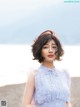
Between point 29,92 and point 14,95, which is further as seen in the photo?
point 14,95

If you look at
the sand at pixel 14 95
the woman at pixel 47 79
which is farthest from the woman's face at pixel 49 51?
the sand at pixel 14 95

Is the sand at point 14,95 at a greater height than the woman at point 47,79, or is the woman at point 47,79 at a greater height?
the woman at point 47,79

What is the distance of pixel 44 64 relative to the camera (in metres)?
1.63

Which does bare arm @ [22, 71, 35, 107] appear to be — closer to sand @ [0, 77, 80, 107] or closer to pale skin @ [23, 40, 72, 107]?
pale skin @ [23, 40, 72, 107]

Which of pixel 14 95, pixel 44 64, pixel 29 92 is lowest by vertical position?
pixel 14 95

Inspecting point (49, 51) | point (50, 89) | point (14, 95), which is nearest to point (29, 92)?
point (50, 89)

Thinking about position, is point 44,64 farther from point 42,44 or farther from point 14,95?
point 14,95

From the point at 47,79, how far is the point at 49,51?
127 mm

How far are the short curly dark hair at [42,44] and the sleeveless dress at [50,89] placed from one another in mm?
73

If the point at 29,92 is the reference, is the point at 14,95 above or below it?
below

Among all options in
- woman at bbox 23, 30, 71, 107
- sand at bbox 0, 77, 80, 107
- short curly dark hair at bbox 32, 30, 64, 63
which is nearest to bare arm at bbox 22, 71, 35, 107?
woman at bbox 23, 30, 71, 107

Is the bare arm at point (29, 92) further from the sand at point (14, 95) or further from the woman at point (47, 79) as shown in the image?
the sand at point (14, 95)

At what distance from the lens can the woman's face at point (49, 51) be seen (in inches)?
62.8

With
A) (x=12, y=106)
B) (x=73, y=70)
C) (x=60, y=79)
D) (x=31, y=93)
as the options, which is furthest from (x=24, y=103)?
(x=73, y=70)
